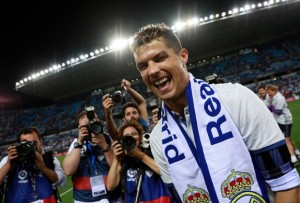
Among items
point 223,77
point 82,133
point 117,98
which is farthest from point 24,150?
point 223,77

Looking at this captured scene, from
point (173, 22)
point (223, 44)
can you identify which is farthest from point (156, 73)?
point (223, 44)

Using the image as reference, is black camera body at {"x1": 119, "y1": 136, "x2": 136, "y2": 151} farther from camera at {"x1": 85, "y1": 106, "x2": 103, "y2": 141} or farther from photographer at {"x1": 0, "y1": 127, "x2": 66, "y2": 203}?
photographer at {"x1": 0, "y1": 127, "x2": 66, "y2": 203}

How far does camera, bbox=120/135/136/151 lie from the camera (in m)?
2.77

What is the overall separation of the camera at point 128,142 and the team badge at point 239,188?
155 cm

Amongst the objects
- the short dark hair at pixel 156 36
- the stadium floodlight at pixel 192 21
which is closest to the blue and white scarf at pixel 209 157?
the short dark hair at pixel 156 36

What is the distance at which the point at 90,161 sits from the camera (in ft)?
11.0

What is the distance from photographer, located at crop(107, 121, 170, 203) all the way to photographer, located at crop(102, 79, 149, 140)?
56 cm

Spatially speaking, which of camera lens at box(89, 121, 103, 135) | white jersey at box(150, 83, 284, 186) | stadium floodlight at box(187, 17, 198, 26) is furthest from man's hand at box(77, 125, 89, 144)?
stadium floodlight at box(187, 17, 198, 26)

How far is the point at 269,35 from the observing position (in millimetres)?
30891

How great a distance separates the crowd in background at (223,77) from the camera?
2903 cm

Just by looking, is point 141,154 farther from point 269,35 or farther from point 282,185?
point 269,35

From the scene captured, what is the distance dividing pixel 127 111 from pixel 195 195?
2.42 meters

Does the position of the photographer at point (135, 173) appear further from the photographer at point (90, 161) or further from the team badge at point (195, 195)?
the team badge at point (195, 195)

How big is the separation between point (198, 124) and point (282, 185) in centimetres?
46
